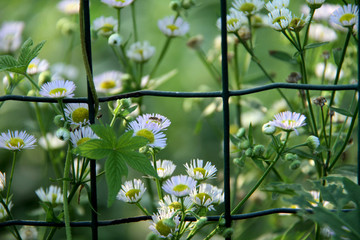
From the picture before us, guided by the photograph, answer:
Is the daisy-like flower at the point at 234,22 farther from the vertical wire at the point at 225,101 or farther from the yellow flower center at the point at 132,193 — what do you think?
the yellow flower center at the point at 132,193

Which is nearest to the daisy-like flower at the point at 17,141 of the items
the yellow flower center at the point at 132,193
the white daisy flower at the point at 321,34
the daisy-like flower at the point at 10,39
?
the yellow flower center at the point at 132,193

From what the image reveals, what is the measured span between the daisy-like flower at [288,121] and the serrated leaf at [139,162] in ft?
0.59

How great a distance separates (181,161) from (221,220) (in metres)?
0.77

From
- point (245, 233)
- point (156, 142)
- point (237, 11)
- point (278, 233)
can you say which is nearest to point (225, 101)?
point (156, 142)

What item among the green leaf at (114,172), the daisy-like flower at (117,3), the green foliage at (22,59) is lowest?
the green leaf at (114,172)

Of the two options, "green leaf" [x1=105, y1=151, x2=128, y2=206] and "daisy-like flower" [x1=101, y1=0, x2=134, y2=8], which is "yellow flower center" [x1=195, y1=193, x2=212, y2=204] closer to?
"green leaf" [x1=105, y1=151, x2=128, y2=206]

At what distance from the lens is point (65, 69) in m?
1.25

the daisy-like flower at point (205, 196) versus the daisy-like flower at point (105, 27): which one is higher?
the daisy-like flower at point (105, 27)

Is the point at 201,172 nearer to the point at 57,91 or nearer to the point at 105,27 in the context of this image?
the point at 57,91

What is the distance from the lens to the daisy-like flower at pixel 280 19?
70 cm

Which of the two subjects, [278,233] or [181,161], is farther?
[181,161]

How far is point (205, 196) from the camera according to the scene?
68 centimetres

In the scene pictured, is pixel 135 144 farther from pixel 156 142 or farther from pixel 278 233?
pixel 278 233

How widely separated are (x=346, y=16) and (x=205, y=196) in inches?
13.0
